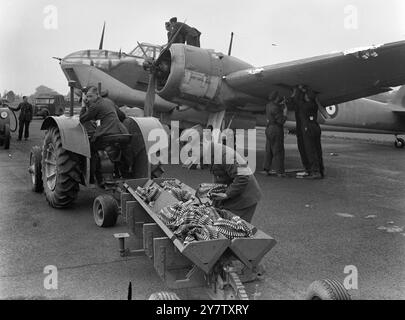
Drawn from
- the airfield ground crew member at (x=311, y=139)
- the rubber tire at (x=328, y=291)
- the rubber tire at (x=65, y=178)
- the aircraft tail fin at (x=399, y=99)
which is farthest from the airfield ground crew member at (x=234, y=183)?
the aircraft tail fin at (x=399, y=99)

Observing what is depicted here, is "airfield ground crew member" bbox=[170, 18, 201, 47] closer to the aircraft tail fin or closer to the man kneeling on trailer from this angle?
the man kneeling on trailer

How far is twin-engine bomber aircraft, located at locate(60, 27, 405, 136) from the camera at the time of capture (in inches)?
403

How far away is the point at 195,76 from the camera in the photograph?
11.6 m

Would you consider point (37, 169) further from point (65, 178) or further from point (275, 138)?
point (275, 138)

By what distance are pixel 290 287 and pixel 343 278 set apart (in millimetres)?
599

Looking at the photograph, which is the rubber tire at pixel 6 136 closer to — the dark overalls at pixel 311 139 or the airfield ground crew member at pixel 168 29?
the airfield ground crew member at pixel 168 29

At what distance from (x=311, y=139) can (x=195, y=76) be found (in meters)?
3.47

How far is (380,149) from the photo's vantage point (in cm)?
1717

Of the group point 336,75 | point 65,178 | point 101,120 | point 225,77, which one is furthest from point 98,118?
point 336,75

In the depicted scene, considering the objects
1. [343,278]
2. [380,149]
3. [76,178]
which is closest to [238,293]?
[343,278]

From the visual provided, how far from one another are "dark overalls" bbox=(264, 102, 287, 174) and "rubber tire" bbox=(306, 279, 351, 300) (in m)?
7.51

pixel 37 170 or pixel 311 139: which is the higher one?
pixel 311 139

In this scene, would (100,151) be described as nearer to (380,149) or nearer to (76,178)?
(76,178)

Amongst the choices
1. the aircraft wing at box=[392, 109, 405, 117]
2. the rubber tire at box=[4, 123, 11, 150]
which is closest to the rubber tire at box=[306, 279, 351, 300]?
the rubber tire at box=[4, 123, 11, 150]
